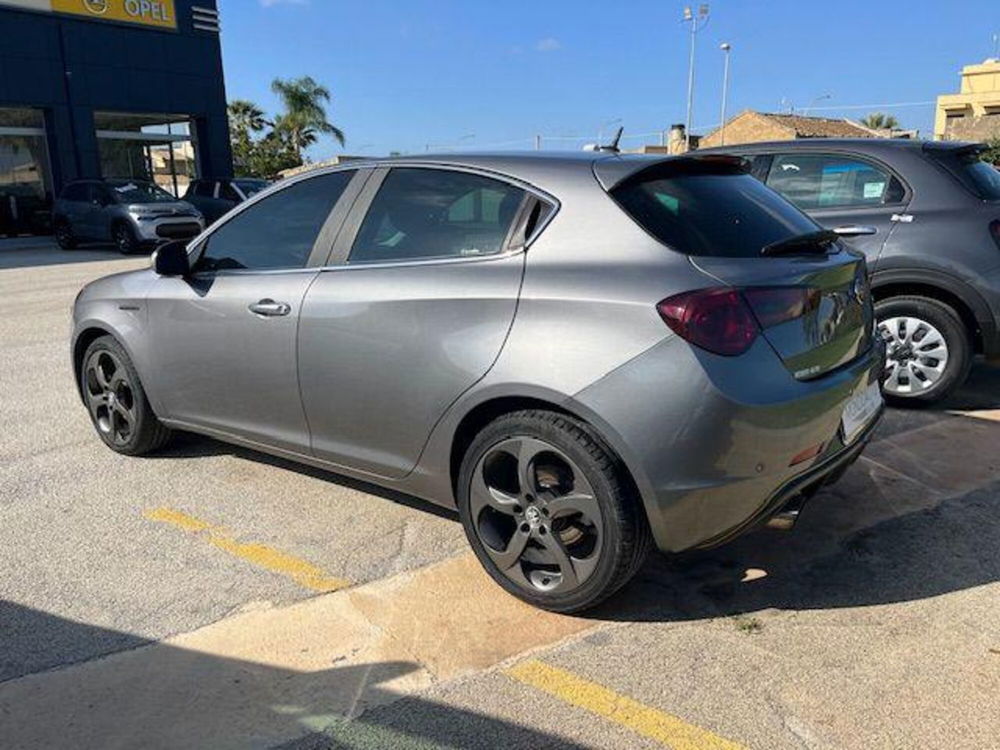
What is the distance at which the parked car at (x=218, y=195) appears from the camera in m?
19.4

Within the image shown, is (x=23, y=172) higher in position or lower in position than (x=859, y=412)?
higher

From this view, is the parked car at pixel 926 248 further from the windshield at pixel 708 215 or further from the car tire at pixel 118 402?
the car tire at pixel 118 402

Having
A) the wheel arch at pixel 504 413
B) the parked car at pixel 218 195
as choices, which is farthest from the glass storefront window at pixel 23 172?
the wheel arch at pixel 504 413

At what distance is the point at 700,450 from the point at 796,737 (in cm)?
86

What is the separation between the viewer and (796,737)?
239 centimetres

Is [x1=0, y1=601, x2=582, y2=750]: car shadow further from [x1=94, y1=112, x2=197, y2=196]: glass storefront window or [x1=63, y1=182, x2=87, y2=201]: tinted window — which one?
[x1=94, y1=112, x2=197, y2=196]: glass storefront window

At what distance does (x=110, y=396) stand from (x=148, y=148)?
24525 mm

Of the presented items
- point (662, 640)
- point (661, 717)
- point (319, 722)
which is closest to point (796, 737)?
point (661, 717)

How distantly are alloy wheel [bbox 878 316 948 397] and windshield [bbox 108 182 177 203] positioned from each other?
16.6 metres

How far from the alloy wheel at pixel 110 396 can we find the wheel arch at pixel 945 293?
455 cm

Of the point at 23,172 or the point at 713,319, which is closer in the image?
the point at 713,319

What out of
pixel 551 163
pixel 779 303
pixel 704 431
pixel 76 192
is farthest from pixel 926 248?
pixel 76 192

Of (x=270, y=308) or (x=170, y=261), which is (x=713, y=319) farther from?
(x=170, y=261)

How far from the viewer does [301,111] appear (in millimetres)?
46344
